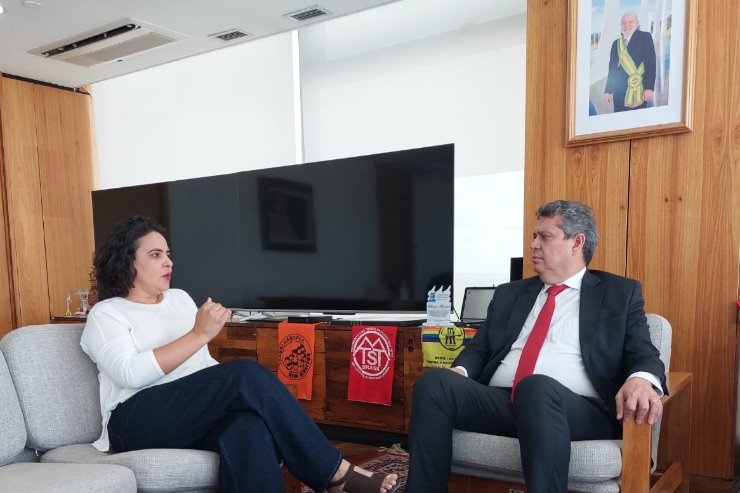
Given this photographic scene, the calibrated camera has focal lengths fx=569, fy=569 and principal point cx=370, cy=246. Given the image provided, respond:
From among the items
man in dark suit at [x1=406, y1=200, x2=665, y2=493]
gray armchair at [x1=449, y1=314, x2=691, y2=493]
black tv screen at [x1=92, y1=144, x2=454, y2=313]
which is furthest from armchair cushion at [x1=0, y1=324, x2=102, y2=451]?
black tv screen at [x1=92, y1=144, x2=454, y2=313]

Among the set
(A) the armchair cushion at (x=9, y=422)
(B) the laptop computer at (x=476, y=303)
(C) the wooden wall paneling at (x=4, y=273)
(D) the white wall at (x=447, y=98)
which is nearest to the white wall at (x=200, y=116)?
(D) the white wall at (x=447, y=98)

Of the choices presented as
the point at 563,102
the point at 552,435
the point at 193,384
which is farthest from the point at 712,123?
the point at 193,384

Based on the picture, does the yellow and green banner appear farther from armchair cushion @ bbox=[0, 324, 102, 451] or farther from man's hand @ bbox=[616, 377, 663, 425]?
armchair cushion @ bbox=[0, 324, 102, 451]

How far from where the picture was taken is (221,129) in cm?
420

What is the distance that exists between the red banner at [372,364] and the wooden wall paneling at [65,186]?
3069 millimetres

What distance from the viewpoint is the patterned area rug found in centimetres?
253

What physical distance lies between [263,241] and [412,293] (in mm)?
1065

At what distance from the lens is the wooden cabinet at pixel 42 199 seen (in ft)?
14.5

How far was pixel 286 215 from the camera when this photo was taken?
11.2ft

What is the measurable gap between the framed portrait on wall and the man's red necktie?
2.35 ft

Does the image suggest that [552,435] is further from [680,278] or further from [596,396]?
[680,278]

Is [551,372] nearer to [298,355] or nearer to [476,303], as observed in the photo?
[476,303]

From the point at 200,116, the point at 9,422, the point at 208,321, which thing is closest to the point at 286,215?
the point at 200,116

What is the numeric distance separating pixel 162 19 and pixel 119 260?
88.0 inches
